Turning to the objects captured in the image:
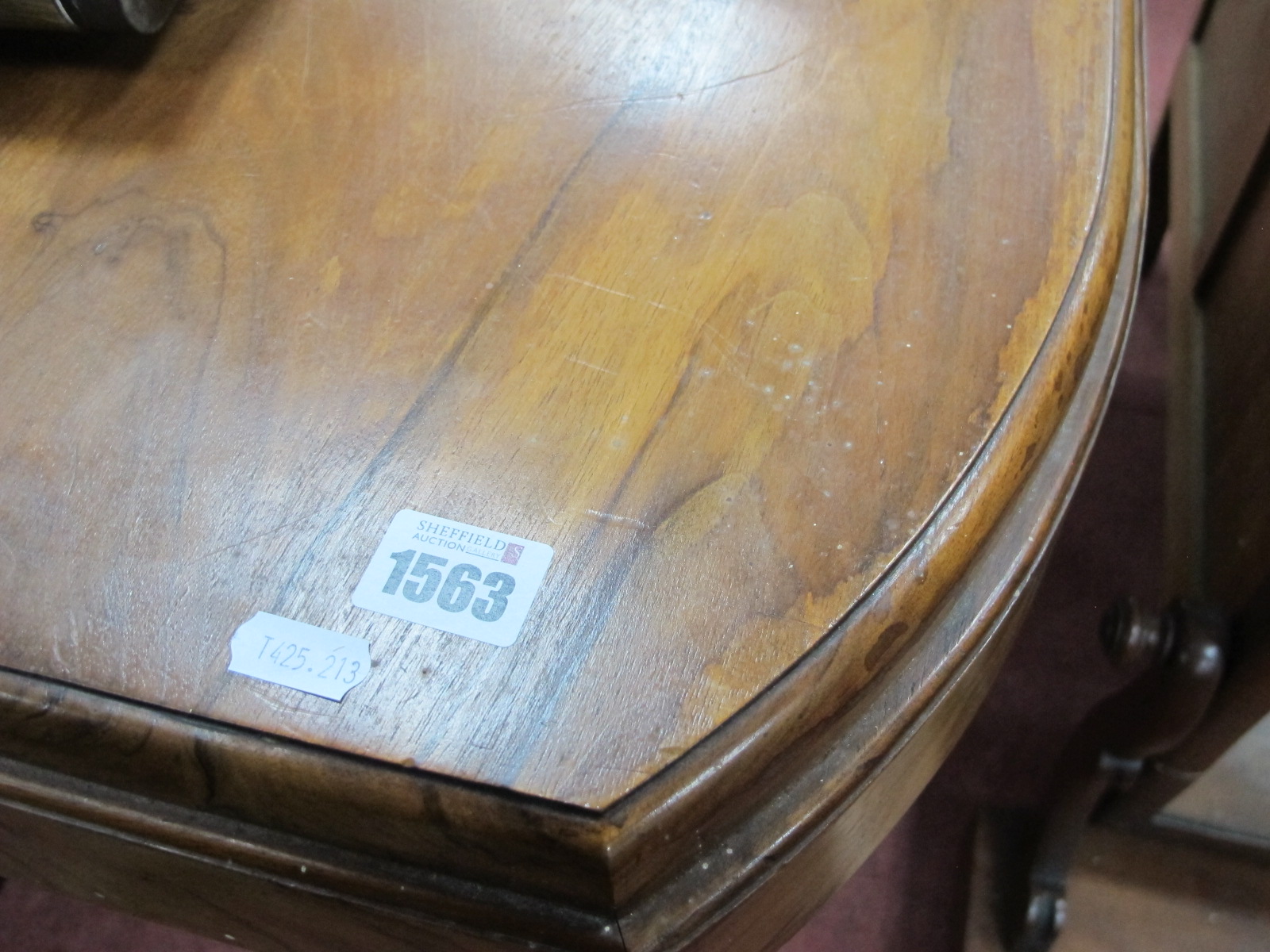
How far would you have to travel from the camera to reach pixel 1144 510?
110 cm

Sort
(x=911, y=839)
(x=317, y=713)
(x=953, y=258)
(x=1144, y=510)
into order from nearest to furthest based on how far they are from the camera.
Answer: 1. (x=317, y=713)
2. (x=953, y=258)
3. (x=911, y=839)
4. (x=1144, y=510)

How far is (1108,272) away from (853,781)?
24cm

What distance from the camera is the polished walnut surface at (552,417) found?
0.33 meters

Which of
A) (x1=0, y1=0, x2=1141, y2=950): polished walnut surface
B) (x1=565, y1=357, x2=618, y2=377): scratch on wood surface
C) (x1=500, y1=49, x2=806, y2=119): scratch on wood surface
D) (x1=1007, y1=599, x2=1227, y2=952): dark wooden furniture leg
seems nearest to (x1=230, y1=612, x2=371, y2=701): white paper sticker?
(x1=0, y1=0, x2=1141, y2=950): polished walnut surface

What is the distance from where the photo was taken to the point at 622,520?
0.37 metres

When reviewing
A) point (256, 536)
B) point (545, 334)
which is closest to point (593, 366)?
point (545, 334)

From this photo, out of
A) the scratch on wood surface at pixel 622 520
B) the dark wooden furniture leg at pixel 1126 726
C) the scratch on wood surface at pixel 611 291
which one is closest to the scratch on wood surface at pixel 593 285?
the scratch on wood surface at pixel 611 291

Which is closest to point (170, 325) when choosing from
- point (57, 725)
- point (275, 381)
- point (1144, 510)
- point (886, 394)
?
point (275, 381)

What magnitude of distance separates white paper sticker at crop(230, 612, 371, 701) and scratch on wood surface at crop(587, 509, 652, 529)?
88 millimetres

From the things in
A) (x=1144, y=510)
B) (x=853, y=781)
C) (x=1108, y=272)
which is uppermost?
(x=1108, y=272)

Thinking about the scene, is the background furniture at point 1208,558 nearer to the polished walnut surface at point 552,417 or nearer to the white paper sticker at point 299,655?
the polished walnut surface at point 552,417

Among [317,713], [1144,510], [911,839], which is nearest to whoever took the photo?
[317,713]

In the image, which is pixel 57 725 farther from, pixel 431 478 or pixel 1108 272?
pixel 1108 272

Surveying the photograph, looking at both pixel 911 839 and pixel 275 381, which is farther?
pixel 911 839
